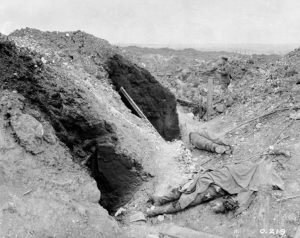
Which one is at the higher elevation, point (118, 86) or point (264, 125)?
point (118, 86)

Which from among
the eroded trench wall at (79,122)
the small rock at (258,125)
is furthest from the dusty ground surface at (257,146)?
the eroded trench wall at (79,122)

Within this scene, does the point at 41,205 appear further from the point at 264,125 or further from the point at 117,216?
the point at 264,125

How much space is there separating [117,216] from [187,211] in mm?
1193

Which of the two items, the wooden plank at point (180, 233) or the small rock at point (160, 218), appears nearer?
the wooden plank at point (180, 233)

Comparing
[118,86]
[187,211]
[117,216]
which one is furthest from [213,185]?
[118,86]

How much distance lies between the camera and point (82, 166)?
21.9 feet

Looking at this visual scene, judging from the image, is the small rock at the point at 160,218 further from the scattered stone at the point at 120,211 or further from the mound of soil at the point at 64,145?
the mound of soil at the point at 64,145

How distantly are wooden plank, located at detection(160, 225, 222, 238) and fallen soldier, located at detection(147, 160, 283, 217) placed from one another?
361 mm

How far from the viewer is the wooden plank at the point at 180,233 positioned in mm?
6391

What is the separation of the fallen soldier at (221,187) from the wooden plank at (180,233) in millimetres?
361

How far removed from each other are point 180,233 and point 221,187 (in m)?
1.02

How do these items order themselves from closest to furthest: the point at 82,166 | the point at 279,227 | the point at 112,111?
the point at 279,227 < the point at 82,166 < the point at 112,111

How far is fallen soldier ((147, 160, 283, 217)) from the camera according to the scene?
676 cm

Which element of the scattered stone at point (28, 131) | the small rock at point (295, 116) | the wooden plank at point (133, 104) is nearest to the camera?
the scattered stone at point (28, 131)
